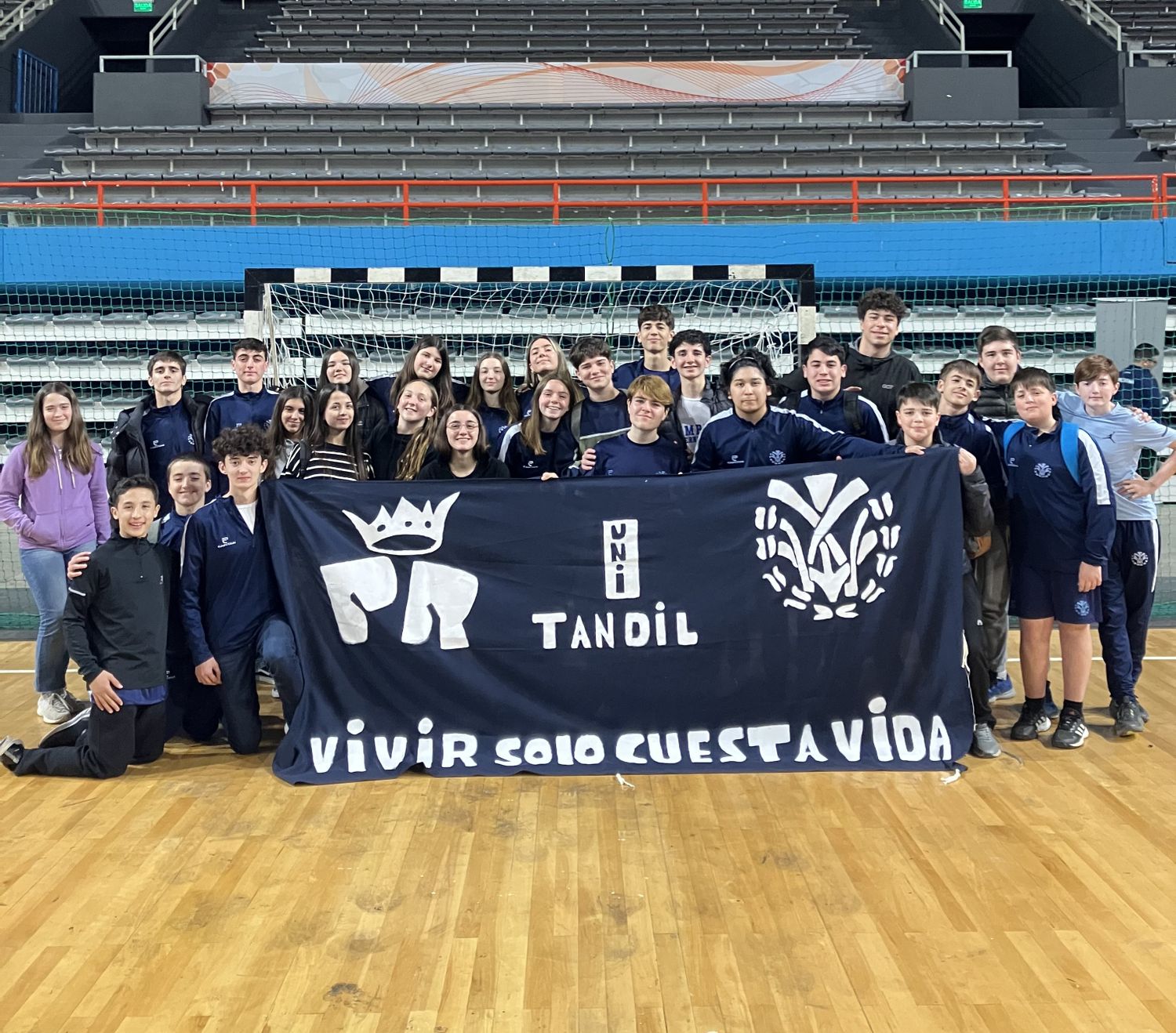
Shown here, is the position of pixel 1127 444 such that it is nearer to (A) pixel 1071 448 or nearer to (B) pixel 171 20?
(A) pixel 1071 448

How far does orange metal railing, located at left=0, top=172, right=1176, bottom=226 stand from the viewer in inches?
542

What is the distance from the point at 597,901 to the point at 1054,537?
2942 mm

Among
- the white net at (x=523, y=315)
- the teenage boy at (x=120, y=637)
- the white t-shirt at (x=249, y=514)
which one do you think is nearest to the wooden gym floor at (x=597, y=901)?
the teenage boy at (x=120, y=637)

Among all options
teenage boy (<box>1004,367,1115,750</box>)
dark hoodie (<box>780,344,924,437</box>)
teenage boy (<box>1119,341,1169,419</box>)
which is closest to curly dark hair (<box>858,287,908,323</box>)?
dark hoodie (<box>780,344,924,437</box>)

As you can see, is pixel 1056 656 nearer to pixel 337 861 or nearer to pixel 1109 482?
pixel 1109 482

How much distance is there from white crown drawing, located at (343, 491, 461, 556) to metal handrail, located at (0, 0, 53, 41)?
798 inches

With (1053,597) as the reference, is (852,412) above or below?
above

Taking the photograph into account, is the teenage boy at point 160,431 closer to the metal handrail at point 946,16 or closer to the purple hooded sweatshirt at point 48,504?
the purple hooded sweatshirt at point 48,504

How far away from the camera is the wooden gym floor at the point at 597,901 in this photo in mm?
3029

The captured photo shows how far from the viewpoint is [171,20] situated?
70.5ft

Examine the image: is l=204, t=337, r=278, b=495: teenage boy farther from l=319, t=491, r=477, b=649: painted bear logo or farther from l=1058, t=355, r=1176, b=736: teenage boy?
l=1058, t=355, r=1176, b=736: teenage boy

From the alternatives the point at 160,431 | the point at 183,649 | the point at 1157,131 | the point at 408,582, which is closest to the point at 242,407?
the point at 160,431

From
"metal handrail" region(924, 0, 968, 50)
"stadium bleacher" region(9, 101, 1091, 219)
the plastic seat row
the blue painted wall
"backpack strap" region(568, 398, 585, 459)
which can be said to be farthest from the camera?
the plastic seat row

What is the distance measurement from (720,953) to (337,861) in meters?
1.54
